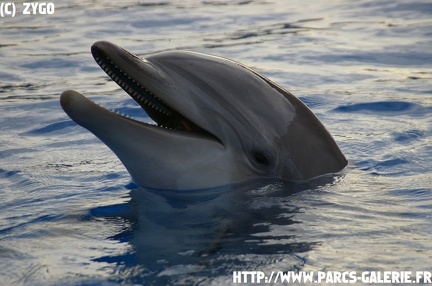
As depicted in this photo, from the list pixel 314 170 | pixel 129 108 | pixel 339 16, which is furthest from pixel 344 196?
pixel 339 16

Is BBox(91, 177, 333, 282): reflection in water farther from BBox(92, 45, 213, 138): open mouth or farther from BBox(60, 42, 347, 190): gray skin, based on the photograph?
BBox(92, 45, 213, 138): open mouth

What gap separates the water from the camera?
6.09 m

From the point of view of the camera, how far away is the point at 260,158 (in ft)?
23.6

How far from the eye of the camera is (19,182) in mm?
8484

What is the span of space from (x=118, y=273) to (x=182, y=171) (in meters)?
1.34

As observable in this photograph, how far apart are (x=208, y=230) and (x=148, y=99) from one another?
1.09m

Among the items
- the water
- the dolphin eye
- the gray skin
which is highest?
the gray skin

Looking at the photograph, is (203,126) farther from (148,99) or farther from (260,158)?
(260,158)

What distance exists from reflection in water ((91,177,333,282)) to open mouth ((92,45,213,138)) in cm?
51

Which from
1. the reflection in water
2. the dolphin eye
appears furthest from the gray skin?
the reflection in water

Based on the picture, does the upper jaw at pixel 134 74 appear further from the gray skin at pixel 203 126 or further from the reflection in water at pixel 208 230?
the reflection in water at pixel 208 230

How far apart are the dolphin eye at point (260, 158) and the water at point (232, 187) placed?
16cm

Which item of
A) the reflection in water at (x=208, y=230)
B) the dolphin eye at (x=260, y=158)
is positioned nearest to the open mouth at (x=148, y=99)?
the dolphin eye at (x=260, y=158)

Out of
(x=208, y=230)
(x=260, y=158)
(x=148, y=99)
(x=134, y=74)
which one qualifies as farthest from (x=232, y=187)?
(x=134, y=74)
